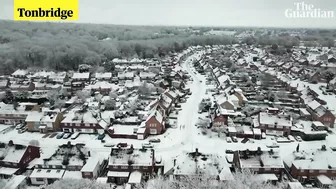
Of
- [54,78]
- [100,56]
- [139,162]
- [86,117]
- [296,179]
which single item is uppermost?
[100,56]

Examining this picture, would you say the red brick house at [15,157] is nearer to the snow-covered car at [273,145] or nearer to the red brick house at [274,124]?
the snow-covered car at [273,145]

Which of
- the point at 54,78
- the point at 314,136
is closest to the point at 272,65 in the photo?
the point at 314,136

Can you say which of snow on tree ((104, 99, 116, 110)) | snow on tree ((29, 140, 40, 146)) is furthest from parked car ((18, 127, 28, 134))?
snow on tree ((104, 99, 116, 110))

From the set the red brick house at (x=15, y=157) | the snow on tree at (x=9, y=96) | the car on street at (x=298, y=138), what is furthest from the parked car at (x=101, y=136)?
the snow on tree at (x=9, y=96)

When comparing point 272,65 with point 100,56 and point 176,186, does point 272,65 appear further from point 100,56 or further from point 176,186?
point 176,186

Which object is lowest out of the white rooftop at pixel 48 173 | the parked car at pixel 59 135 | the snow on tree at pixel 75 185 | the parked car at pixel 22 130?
the white rooftop at pixel 48 173

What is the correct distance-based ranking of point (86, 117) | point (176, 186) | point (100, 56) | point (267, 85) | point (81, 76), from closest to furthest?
point (176, 186) → point (86, 117) → point (267, 85) → point (81, 76) → point (100, 56)
